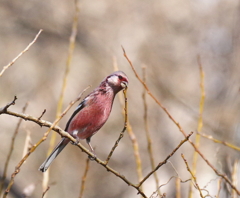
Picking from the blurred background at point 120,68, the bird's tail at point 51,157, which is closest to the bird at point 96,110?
the bird's tail at point 51,157

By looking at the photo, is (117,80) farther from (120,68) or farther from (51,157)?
(120,68)

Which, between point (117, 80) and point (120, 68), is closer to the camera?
point (117, 80)

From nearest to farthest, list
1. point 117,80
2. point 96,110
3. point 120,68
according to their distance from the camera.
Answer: point 117,80 → point 96,110 → point 120,68

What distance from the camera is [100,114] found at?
3896mm

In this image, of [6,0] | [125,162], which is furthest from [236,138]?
[6,0]

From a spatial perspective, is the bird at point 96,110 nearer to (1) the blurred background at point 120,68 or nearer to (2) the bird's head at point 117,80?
(2) the bird's head at point 117,80

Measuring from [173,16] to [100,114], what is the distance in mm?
9275

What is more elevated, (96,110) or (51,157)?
(96,110)

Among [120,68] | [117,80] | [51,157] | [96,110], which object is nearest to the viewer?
[117,80]

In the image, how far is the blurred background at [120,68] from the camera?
9.60m

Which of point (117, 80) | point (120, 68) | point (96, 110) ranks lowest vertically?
point (96, 110)

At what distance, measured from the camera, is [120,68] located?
10828 millimetres

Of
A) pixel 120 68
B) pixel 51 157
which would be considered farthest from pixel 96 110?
pixel 120 68

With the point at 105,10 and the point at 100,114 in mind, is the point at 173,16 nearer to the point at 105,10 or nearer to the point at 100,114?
the point at 105,10
